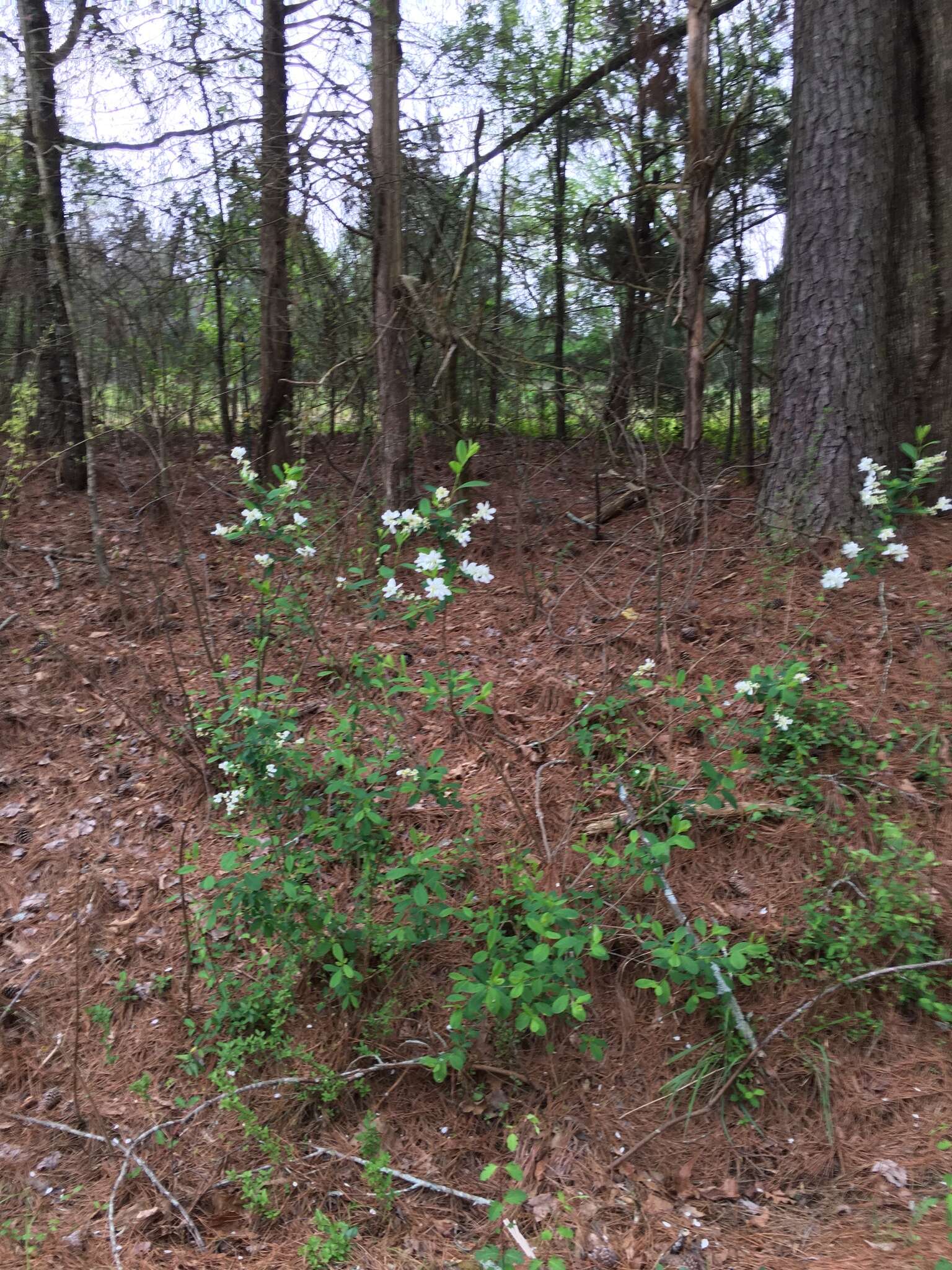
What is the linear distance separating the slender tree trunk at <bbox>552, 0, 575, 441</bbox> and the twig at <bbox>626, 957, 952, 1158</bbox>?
643 cm

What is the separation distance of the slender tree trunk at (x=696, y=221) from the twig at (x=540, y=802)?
277 cm

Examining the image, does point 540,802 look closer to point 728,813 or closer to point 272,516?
point 728,813

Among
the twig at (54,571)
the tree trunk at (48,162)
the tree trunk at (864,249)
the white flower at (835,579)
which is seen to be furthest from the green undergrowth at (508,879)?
the tree trunk at (48,162)

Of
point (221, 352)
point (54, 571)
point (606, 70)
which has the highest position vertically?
point (606, 70)

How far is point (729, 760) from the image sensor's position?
164 inches

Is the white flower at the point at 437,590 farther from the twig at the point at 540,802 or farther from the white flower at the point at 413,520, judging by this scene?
the twig at the point at 540,802

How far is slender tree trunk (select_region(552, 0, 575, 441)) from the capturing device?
360 inches

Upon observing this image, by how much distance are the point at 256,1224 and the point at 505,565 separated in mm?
4742

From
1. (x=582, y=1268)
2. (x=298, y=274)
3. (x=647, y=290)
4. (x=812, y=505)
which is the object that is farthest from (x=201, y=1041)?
(x=298, y=274)

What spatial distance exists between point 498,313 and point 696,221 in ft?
7.36

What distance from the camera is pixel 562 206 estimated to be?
A: 9.58 m

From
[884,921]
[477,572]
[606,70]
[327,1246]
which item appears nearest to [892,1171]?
[884,921]

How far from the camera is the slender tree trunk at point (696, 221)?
5.85 metres


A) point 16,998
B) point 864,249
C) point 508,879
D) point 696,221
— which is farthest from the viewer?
point 696,221
